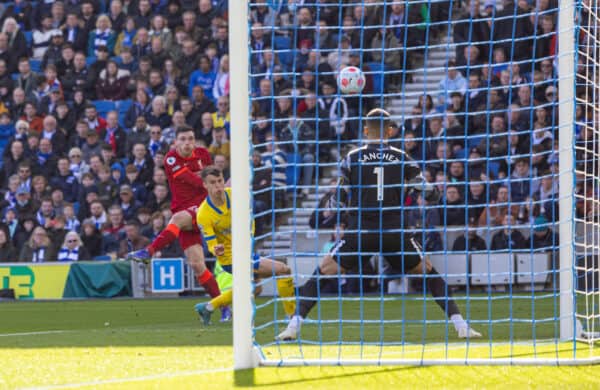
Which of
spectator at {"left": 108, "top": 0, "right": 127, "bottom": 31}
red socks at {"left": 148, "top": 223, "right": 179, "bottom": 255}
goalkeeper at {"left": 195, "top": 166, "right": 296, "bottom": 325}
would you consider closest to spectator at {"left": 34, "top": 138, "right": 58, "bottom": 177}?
spectator at {"left": 108, "top": 0, "right": 127, "bottom": 31}

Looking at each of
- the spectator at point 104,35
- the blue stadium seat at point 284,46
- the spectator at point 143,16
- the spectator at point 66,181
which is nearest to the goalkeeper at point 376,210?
the blue stadium seat at point 284,46

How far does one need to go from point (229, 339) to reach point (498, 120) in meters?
7.84

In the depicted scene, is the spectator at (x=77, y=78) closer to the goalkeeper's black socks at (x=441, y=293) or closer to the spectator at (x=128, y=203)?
the spectator at (x=128, y=203)

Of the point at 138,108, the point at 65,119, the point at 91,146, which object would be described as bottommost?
the point at 91,146

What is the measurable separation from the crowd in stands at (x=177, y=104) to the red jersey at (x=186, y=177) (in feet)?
7.48

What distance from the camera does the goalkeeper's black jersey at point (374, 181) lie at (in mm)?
9430

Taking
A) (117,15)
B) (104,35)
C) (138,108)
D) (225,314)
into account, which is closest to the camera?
(225,314)

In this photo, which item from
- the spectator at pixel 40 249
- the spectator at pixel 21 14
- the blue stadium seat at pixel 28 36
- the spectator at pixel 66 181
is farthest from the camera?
the spectator at pixel 21 14

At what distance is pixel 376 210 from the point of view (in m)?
9.51

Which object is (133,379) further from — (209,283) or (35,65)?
(35,65)

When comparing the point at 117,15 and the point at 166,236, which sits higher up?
the point at 117,15

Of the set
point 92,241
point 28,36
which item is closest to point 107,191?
point 92,241

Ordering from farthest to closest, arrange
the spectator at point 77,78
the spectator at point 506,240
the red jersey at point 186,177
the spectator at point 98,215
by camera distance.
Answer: the spectator at point 77,78
the spectator at point 98,215
the spectator at point 506,240
the red jersey at point 186,177

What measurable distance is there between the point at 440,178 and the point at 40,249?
22.9 ft
